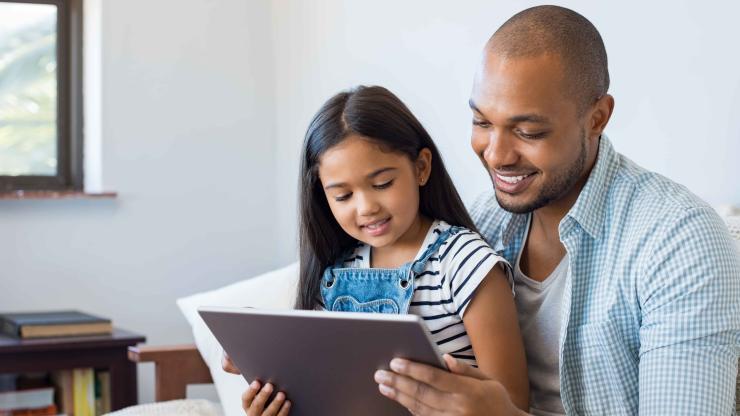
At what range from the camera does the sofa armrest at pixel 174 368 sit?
213 cm

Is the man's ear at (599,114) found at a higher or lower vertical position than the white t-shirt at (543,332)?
higher

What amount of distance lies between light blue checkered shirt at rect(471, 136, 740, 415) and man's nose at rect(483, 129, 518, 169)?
11 cm

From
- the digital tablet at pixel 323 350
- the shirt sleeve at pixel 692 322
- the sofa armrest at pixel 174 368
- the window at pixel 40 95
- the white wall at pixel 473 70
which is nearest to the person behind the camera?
the digital tablet at pixel 323 350

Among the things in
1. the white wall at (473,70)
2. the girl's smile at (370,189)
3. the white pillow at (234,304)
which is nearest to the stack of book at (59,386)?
the white pillow at (234,304)

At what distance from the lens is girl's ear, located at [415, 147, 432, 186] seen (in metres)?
1.58

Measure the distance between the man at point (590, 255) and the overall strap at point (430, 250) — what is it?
0.36 feet

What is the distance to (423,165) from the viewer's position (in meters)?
1.59

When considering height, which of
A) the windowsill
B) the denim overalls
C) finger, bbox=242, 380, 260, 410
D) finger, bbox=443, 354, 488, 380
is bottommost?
finger, bbox=242, 380, 260, 410

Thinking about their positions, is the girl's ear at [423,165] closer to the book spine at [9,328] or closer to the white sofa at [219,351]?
the white sofa at [219,351]

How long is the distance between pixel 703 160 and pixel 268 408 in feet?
2.75

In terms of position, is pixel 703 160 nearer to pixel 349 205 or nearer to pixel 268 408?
pixel 349 205

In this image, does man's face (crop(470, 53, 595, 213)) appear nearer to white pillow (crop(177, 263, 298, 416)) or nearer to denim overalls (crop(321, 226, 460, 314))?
denim overalls (crop(321, 226, 460, 314))

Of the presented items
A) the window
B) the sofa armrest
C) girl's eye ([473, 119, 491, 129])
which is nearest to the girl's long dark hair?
girl's eye ([473, 119, 491, 129])

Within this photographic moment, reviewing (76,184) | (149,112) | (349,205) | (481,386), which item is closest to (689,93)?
(349,205)
